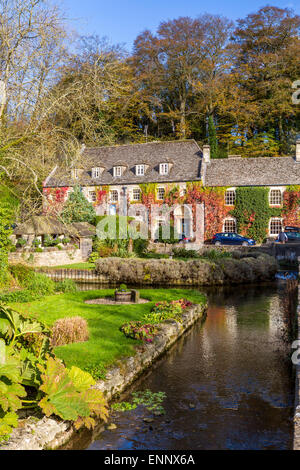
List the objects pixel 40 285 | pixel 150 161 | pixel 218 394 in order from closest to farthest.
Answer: pixel 218 394 → pixel 40 285 → pixel 150 161

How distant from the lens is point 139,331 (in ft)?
37.2

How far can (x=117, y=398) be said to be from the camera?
8656mm

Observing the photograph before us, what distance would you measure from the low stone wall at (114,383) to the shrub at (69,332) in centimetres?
151

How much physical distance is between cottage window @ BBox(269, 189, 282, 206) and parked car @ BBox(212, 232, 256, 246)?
15.5 feet

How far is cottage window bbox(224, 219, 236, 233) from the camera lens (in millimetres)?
41312

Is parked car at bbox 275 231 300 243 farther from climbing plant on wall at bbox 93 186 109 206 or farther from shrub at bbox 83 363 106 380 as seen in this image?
shrub at bbox 83 363 106 380

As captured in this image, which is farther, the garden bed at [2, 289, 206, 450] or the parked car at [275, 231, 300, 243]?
the parked car at [275, 231, 300, 243]

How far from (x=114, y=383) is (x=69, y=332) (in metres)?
2.35

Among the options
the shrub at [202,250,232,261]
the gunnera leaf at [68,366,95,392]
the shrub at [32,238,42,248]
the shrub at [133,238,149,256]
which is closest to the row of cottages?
the shrub at [32,238,42,248]

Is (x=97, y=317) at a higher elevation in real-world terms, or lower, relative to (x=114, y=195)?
lower

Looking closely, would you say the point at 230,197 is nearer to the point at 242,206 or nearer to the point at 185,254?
the point at 242,206

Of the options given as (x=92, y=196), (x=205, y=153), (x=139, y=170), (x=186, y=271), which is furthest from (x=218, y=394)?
(x=92, y=196)
